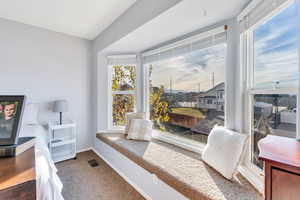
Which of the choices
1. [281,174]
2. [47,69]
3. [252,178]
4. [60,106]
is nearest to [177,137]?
[252,178]

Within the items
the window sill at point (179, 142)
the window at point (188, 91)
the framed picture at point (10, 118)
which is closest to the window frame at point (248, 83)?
the window at point (188, 91)

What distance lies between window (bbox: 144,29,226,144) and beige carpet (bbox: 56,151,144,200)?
975 mm

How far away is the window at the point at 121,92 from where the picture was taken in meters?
2.82

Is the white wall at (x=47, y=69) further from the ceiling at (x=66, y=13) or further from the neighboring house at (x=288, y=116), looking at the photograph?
the neighboring house at (x=288, y=116)

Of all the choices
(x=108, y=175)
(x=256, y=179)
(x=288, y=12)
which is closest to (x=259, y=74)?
(x=288, y=12)

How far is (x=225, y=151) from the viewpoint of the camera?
131 centimetres

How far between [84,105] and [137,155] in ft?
6.10

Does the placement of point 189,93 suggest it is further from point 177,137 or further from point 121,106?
point 121,106

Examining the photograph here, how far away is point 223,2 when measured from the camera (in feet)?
4.14

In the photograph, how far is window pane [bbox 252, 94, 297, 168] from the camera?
975 mm

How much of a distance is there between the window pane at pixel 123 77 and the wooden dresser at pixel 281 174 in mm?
2442

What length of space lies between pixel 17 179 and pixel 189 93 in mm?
1876

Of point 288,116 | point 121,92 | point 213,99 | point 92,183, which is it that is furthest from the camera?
point 121,92

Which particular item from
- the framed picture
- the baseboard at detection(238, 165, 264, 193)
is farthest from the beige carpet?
the framed picture
